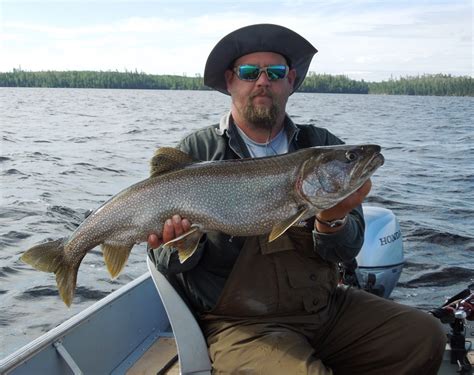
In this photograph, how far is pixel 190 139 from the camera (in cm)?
403

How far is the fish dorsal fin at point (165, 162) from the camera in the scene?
3.46 metres

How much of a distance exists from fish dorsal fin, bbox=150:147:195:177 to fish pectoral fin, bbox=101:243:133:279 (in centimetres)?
49

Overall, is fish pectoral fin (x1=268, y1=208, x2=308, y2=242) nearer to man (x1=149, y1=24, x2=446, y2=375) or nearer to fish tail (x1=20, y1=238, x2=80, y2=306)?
man (x1=149, y1=24, x2=446, y2=375)

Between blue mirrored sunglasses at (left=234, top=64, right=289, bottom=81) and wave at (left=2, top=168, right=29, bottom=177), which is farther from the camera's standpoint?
wave at (left=2, top=168, right=29, bottom=177)

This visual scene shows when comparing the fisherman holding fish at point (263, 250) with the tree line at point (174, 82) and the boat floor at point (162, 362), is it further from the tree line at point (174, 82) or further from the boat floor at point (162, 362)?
the tree line at point (174, 82)

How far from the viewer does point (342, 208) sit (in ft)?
11.4

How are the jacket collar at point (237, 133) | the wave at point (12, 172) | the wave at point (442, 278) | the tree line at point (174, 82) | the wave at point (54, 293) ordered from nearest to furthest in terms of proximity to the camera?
the jacket collar at point (237, 133) < the wave at point (54, 293) < the wave at point (442, 278) < the wave at point (12, 172) < the tree line at point (174, 82)

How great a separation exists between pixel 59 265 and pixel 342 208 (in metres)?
1.78

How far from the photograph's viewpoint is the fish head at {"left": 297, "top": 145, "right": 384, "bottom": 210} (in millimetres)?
3352

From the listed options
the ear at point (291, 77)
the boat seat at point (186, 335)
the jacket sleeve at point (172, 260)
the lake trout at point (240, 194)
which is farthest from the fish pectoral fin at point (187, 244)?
the ear at point (291, 77)

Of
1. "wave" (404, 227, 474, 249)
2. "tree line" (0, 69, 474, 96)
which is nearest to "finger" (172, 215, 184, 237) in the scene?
"wave" (404, 227, 474, 249)

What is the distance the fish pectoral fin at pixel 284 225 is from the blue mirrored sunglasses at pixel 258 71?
1.15 m

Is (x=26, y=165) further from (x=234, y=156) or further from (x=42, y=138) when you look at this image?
(x=234, y=156)

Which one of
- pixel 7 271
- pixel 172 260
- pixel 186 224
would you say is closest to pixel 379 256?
pixel 172 260
